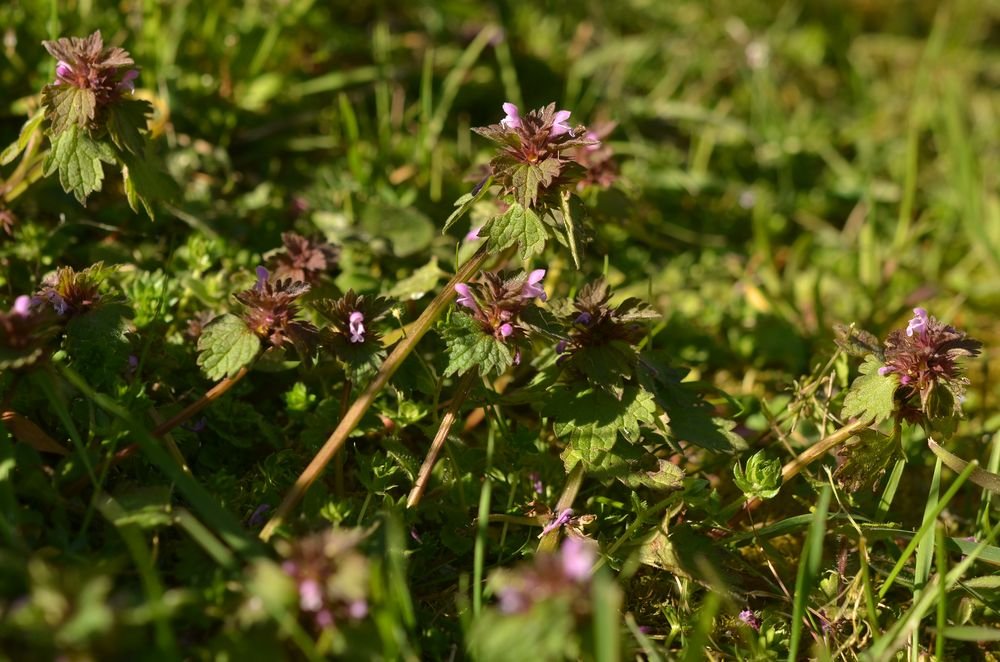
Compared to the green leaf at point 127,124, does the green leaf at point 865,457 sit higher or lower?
lower

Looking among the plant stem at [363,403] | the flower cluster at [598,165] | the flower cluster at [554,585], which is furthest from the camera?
the flower cluster at [598,165]

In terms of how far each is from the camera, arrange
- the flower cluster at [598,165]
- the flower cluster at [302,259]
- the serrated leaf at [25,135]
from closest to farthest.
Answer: the serrated leaf at [25,135]
the flower cluster at [302,259]
the flower cluster at [598,165]

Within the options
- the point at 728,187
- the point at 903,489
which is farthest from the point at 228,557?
the point at 728,187

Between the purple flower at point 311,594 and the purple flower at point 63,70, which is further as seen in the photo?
the purple flower at point 63,70

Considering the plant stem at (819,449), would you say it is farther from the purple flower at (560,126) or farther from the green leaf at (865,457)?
the purple flower at (560,126)

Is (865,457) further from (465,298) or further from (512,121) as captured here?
(512,121)

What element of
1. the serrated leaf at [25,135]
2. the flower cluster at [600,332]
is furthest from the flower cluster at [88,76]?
the flower cluster at [600,332]

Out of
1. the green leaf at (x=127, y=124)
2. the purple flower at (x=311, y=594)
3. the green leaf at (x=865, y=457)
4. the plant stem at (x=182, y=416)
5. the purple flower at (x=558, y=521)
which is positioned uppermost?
the green leaf at (x=127, y=124)
